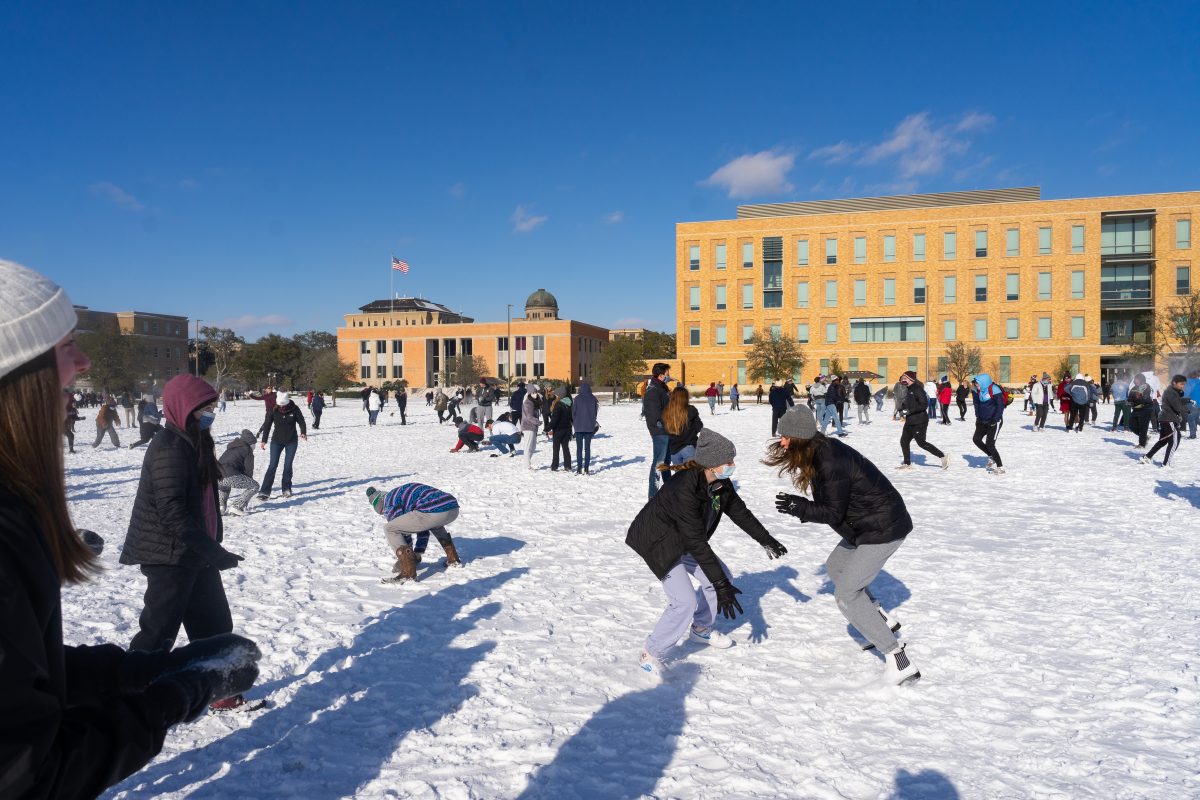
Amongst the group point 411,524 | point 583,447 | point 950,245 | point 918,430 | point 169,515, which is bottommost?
point 583,447

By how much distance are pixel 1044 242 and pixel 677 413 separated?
198ft

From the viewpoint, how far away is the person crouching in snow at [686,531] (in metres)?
4.54

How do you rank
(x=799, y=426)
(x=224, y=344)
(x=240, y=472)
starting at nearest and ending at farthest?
(x=799, y=426), (x=240, y=472), (x=224, y=344)

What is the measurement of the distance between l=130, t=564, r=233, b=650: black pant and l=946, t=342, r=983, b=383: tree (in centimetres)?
5584

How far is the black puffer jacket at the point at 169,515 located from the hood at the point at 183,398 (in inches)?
3.4

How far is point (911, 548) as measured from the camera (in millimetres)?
7750

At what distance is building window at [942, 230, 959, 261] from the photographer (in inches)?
2299

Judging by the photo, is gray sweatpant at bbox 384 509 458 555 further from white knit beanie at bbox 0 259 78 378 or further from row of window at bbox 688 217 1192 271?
row of window at bbox 688 217 1192 271

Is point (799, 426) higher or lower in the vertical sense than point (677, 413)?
higher

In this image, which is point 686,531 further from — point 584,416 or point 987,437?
point 987,437

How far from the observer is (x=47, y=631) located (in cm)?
128

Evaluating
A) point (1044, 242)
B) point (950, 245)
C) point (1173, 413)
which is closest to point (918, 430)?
point (1173, 413)

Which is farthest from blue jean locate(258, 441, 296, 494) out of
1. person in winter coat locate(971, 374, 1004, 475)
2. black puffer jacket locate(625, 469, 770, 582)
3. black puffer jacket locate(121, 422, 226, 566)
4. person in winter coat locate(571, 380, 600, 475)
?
person in winter coat locate(971, 374, 1004, 475)

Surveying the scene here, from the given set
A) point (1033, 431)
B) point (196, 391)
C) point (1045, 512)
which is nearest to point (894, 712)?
point (196, 391)
